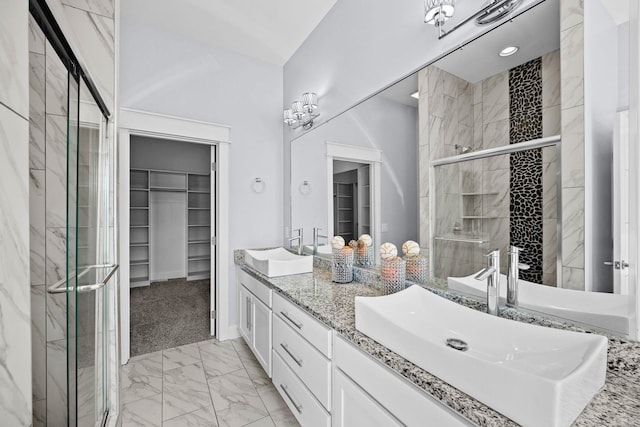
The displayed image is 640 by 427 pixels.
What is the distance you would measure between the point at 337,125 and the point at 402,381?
6.29 feet

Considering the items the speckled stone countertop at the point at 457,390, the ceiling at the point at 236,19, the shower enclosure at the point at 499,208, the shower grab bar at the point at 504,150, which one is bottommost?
the speckled stone countertop at the point at 457,390

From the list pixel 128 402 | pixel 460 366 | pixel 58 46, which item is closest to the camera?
pixel 460 366

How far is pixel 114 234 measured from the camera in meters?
1.80

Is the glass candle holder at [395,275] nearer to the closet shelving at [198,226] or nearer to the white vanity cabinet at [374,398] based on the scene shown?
the white vanity cabinet at [374,398]

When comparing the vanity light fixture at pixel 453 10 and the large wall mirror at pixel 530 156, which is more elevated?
the vanity light fixture at pixel 453 10

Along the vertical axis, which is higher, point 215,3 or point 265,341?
point 215,3

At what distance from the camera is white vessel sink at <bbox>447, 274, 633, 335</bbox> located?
0.94m

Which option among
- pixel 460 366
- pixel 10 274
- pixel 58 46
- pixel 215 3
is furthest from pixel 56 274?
pixel 215 3

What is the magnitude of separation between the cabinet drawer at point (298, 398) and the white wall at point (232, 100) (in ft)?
Answer: 4.23

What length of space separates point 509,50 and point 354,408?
1603mm

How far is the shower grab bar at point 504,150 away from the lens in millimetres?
1100

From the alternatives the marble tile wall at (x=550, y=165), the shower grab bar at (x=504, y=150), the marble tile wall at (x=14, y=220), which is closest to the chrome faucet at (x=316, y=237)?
the shower grab bar at (x=504, y=150)

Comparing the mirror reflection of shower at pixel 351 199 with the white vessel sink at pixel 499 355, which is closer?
the white vessel sink at pixel 499 355

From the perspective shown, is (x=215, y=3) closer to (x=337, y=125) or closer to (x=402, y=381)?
(x=337, y=125)
